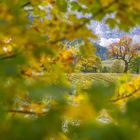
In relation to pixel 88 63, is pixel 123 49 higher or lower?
higher

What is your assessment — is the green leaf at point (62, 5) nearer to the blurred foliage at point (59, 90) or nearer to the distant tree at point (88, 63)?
the blurred foliage at point (59, 90)

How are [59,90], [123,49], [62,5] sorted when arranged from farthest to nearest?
[123,49], [62,5], [59,90]

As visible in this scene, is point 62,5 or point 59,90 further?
point 62,5

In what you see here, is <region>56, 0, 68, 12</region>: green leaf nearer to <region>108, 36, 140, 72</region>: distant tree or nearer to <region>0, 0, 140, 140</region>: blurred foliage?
<region>0, 0, 140, 140</region>: blurred foliage

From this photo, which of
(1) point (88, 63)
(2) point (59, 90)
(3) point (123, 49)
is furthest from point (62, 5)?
(3) point (123, 49)

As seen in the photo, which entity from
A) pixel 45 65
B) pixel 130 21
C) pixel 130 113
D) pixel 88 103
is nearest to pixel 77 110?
pixel 88 103

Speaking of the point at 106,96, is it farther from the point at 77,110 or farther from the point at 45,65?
the point at 45,65

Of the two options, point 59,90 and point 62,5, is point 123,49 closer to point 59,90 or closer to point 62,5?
point 62,5

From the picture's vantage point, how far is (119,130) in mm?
979

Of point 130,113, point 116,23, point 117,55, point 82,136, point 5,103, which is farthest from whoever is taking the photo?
point 117,55

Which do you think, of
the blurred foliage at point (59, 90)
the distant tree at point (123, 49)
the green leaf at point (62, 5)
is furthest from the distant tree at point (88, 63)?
the distant tree at point (123, 49)

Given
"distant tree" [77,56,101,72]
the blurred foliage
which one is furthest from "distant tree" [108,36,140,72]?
the blurred foliage

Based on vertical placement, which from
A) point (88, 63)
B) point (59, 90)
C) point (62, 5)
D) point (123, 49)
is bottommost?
point (88, 63)

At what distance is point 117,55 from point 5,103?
8816 centimetres
